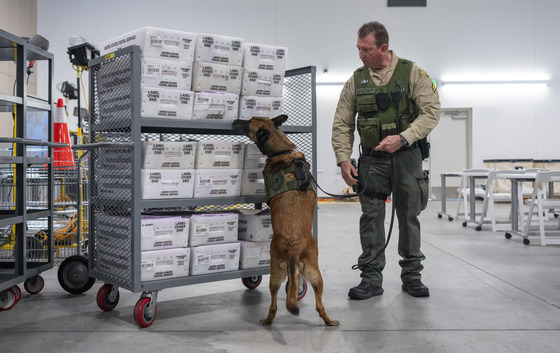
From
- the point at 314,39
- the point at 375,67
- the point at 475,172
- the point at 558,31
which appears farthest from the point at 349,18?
the point at 375,67

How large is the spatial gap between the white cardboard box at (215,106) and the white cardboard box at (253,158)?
0.69 ft

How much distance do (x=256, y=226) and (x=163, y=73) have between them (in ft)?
3.39

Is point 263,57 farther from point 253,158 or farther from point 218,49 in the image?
point 253,158

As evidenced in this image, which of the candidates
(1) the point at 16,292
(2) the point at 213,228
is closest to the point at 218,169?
(2) the point at 213,228

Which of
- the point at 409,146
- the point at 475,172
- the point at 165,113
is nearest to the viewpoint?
the point at 165,113

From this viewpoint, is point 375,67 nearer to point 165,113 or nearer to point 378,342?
point 165,113

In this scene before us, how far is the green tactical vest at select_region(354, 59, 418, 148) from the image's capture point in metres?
3.05

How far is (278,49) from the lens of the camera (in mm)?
2967

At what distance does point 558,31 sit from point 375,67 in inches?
450

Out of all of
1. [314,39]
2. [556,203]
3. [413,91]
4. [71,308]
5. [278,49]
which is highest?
[314,39]

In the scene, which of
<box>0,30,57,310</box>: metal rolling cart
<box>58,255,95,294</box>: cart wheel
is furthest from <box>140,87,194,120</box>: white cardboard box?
<box>58,255,95,294</box>: cart wheel

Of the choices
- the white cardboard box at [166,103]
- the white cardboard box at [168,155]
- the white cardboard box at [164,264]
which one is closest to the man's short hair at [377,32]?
the white cardboard box at [166,103]

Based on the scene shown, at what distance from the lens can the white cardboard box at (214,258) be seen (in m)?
2.72

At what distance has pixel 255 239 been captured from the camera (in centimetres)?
291
